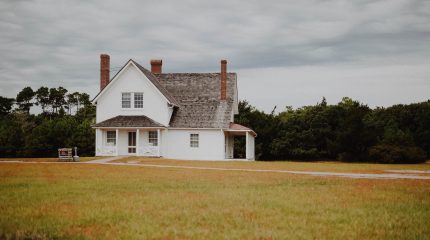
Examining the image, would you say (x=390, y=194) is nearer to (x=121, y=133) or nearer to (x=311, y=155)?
(x=121, y=133)

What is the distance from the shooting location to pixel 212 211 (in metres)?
9.83

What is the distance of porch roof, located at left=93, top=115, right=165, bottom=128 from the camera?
38.6 m

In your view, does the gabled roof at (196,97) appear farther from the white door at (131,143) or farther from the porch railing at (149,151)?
the white door at (131,143)

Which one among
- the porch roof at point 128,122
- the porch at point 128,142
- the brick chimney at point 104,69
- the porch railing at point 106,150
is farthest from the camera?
the brick chimney at point 104,69

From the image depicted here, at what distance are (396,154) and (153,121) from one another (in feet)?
72.8

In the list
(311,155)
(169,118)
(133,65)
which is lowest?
(311,155)

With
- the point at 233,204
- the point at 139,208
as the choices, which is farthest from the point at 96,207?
the point at 233,204

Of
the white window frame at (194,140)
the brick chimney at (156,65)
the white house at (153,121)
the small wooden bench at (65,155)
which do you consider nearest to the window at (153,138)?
the white house at (153,121)

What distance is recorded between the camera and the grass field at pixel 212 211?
25.7 feet

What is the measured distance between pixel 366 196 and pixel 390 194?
3.31ft

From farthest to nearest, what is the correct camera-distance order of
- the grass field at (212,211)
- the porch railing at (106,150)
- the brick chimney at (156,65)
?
1. the brick chimney at (156,65)
2. the porch railing at (106,150)
3. the grass field at (212,211)

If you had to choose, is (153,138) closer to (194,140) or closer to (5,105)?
(194,140)

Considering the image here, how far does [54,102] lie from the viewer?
105125 mm

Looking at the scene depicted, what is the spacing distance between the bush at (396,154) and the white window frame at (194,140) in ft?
53.4
